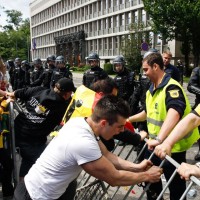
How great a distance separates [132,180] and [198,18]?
27674mm

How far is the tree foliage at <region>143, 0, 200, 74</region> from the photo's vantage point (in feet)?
91.4

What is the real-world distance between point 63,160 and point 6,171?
7.41ft

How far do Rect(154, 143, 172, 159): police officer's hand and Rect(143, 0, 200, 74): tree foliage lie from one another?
26.8 metres

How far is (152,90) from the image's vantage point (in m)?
3.51

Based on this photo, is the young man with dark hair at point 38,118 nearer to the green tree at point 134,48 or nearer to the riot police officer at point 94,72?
the riot police officer at point 94,72

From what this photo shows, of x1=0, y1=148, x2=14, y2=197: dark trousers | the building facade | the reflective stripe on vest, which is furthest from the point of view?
the building facade

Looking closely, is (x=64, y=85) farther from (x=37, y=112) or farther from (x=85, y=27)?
(x=85, y=27)

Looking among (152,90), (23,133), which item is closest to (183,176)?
(152,90)

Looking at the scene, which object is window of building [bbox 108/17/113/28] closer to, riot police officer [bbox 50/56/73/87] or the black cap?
riot police officer [bbox 50/56/73/87]

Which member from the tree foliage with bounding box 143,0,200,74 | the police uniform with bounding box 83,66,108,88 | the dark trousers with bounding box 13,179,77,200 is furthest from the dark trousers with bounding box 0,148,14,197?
the tree foliage with bounding box 143,0,200,74

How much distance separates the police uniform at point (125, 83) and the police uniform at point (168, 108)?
3982 mm

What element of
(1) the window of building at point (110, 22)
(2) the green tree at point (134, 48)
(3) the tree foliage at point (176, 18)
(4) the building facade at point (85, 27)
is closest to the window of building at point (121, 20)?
(4) the building facade at point (85, 27)

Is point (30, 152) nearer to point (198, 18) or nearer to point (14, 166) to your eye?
point (14, 166)

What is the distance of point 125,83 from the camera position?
7.51 meters
